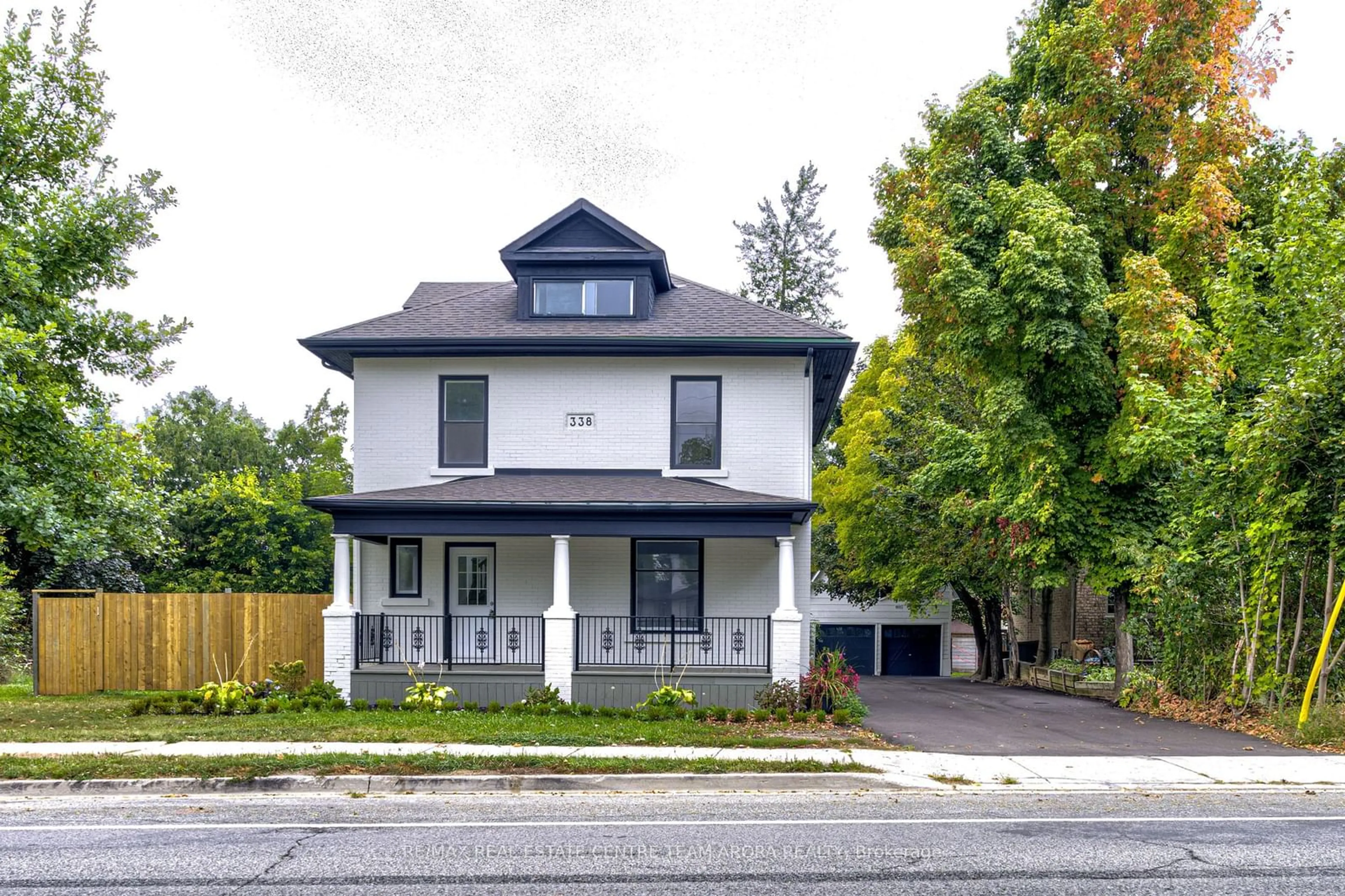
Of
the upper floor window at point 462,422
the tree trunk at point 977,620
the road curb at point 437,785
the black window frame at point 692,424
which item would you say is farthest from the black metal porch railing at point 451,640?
the tree trunk at point 977,620

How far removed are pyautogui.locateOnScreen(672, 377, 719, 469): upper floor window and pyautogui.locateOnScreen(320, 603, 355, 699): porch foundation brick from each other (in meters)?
6.25

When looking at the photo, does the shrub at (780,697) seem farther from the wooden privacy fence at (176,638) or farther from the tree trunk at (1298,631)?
the wooden privacy fence at (176,638)

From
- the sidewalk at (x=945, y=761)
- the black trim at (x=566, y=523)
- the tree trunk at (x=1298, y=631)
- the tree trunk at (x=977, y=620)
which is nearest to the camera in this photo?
the sidewalk at (x=945, y=761)

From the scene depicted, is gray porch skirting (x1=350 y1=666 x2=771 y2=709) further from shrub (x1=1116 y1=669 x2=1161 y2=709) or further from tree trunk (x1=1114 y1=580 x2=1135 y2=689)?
tree trunk (x1=1114 y1=580 x2=1135 y2=689)

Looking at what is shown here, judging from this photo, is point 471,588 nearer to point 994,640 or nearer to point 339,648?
point 339,648

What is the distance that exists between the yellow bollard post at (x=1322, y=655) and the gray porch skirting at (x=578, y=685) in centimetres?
734

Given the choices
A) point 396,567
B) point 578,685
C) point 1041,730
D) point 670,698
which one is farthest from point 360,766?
point 1041,730

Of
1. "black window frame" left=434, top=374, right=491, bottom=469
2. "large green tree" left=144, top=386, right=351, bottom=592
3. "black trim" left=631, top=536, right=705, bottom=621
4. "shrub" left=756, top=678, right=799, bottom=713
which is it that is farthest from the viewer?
"large green tree" left=144, top=386, right=351, bottom=592

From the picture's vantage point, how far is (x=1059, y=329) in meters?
18.8

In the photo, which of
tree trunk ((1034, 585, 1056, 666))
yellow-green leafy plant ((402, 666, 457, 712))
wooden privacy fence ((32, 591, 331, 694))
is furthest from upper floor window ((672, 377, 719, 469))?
tree trunk ((1034, 585, 1056, 666))

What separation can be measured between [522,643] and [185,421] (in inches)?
1238

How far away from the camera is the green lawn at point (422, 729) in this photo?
12484mm

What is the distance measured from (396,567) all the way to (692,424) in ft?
19.4

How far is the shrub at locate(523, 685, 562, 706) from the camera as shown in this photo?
608 inches
